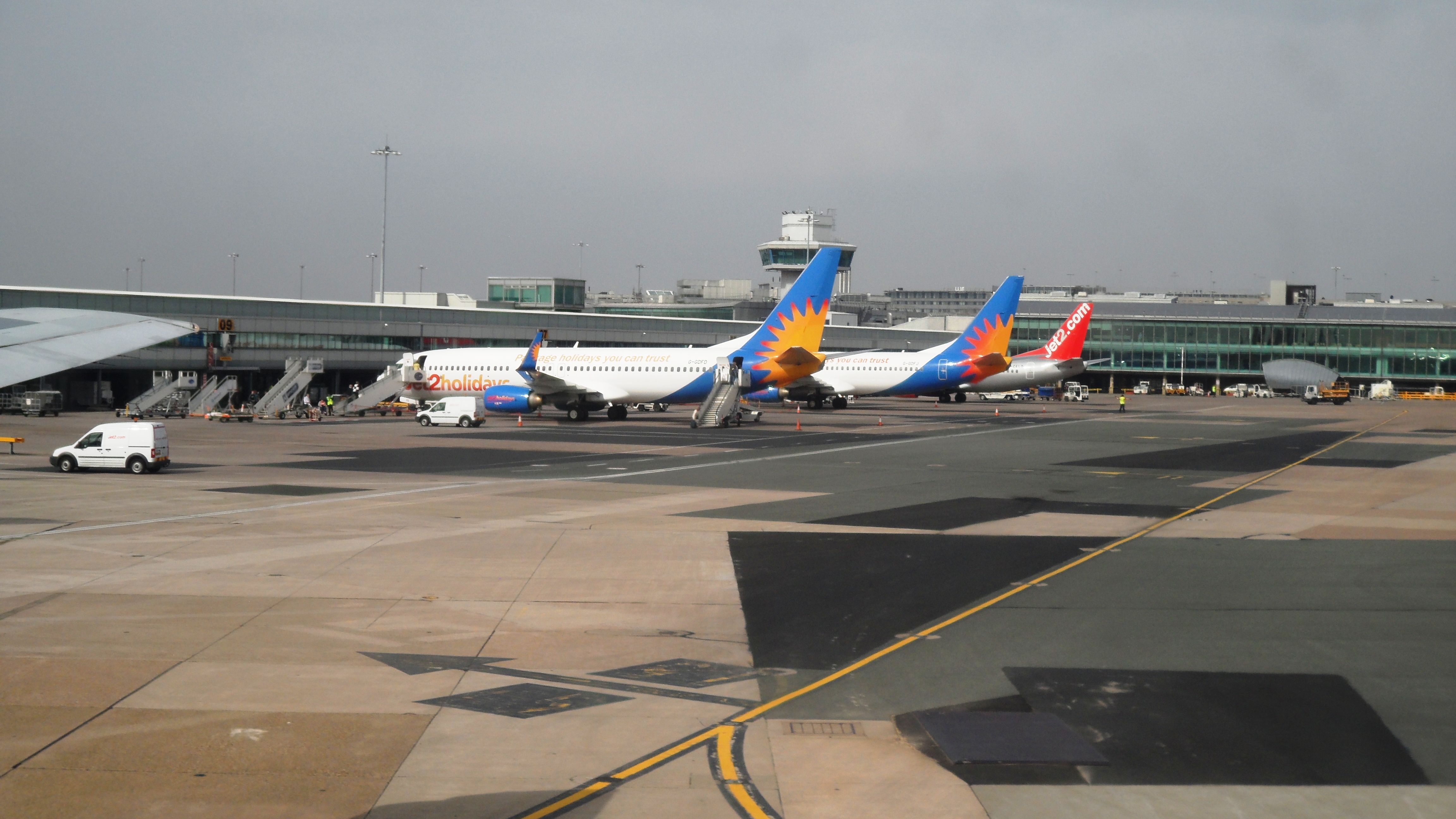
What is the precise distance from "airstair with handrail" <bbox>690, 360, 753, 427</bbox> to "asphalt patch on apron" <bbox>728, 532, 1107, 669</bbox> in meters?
36.7

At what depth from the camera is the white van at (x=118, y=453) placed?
3456 cm

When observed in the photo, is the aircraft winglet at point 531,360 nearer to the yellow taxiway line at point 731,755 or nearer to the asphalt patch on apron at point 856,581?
the asphalt patch on apron at point 856,581

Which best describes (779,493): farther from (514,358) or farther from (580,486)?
(514,358)

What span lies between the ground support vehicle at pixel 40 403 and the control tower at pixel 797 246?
367 ft

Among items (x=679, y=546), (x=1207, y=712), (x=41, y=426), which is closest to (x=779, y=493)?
(x=679, y=546)

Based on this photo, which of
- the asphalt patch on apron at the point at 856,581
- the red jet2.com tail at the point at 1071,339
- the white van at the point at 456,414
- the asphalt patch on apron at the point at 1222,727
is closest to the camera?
the asphalt patch on apron at the point at 1222,727

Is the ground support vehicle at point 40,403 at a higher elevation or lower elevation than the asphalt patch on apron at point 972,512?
higher

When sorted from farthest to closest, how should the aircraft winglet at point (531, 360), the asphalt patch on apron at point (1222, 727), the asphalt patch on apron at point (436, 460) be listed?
the aircraft winglet at point (531, 360) < the asphalt patch on apron at point (436, 460) < the asphalt patch on apron at point (1222, 727)

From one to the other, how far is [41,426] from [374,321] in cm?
3820

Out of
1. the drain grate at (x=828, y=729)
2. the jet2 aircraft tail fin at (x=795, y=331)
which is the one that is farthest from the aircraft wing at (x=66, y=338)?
the jet2 aircraft tail fin at (x=795, y=331)

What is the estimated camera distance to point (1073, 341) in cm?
8794

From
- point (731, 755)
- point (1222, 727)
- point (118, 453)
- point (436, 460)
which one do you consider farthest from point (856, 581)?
point (118, 453)

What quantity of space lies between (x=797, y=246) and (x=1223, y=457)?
12575 centimetres

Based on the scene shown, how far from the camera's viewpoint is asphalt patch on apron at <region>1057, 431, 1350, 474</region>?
4056 cm
